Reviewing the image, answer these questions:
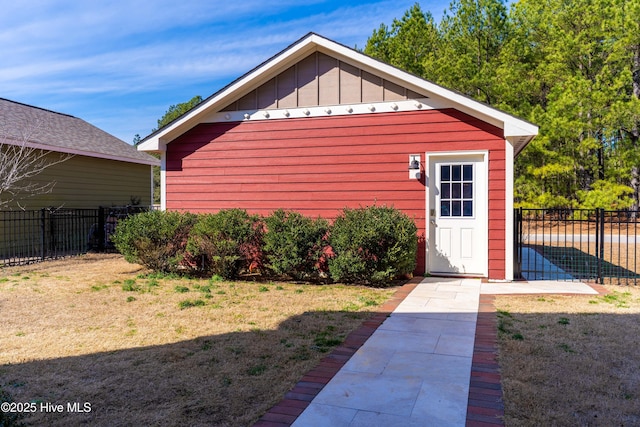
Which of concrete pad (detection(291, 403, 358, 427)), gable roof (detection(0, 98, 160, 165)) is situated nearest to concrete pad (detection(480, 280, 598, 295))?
concrete pad (detection(291, 403, 358, 427))

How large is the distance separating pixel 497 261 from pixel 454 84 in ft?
52.2

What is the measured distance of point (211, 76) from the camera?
98.5 feet

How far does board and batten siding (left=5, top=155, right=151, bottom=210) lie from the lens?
13008 millimetres

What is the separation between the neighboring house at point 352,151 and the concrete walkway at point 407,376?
2.43 m

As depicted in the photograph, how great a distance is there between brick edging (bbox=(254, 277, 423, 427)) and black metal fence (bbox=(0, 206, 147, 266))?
9579 mm

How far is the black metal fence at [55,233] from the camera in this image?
457 inches

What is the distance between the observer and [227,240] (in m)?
7.80

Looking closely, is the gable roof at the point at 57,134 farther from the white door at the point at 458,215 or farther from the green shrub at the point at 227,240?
the white door at the point at 458,215

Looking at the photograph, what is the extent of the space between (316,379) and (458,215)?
214 inches

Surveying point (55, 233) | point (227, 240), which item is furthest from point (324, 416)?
point (55, 233)

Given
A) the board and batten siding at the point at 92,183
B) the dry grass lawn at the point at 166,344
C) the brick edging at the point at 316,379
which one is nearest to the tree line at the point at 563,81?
the board and batten siding at the point at 92,183

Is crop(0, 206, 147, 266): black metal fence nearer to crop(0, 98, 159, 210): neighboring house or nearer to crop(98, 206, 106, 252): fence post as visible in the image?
crop(98, 206, 106, 252): fence post

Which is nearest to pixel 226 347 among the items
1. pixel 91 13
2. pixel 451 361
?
pixel 451 361

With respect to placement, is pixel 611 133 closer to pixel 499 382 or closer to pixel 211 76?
pixel 499 382
